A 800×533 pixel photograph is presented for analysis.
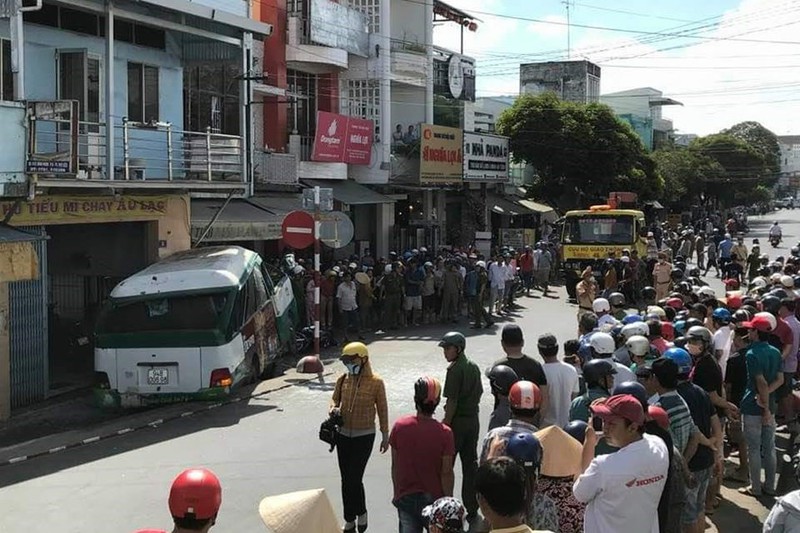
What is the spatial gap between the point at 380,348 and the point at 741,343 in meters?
10.2

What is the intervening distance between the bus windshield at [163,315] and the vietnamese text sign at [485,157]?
66.5ft

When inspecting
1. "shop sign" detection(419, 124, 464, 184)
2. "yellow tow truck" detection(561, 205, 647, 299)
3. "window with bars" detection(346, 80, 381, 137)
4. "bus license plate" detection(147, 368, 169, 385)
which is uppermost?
"window with bars" detection(346, 80, 381, 137)

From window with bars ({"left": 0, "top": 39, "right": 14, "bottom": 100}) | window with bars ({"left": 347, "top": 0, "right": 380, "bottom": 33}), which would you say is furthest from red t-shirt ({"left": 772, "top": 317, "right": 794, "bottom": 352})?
window with bars ({"left": 347, "top": 0, "right": 380, "bottom": 33})

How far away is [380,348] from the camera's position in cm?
1823

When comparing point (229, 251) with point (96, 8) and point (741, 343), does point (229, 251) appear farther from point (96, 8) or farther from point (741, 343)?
point (741, 343)

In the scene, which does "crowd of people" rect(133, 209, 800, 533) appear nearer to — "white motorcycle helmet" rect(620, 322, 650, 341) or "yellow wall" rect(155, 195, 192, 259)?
"white motorcycle helmet" rect(620, 322, 650, 341)

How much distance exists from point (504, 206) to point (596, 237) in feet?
36.0

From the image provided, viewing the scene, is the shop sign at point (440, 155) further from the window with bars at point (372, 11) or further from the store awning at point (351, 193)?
the window with bars at point (372, 11)

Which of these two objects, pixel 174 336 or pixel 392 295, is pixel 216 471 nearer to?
pixel 174 336

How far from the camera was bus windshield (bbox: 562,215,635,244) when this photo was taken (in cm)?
2564

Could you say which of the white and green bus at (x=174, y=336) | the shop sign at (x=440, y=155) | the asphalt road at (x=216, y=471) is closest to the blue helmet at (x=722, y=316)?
the asphalt road at (x=216, y=471)

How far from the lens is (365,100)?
2844cm

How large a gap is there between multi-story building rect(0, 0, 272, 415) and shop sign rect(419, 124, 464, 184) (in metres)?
9.70

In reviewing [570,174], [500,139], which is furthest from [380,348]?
[570,174]
